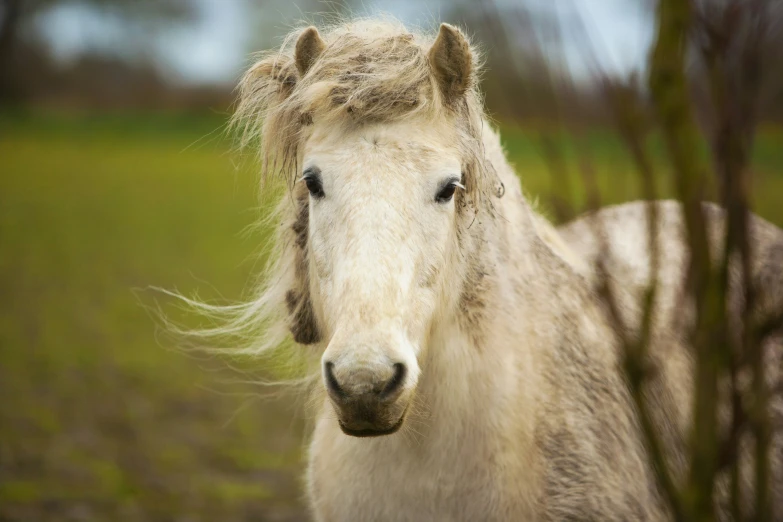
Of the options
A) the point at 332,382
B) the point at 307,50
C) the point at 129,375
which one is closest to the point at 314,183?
the point at 307,50

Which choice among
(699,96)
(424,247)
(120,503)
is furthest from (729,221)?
(120,503)

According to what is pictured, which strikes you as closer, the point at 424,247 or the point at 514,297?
the point at 424,247

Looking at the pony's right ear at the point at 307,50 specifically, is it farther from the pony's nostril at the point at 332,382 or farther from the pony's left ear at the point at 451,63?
the pony's nostril at the point at 332,382

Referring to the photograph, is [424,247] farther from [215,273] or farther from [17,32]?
[17,32]

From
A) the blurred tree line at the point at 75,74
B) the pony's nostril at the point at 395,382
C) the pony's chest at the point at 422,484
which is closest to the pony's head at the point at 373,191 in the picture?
the pony's nostril at the point at 395,382

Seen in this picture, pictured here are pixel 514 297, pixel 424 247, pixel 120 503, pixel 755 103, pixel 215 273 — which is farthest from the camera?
pixel 215 273

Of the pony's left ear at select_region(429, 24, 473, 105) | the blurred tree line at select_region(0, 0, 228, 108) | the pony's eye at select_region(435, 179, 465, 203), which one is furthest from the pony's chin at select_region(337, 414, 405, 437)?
the blurred tree line at select_region(0, 0, 228, 108)

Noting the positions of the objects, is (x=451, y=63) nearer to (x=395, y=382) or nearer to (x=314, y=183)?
(x=314, y=183)

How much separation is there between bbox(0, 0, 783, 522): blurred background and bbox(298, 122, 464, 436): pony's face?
0.42 m

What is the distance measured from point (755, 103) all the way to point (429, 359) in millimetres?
1644

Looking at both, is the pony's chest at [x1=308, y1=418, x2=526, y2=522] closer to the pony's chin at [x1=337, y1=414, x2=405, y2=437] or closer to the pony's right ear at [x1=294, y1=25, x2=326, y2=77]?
the pony's chin at [x1=337, y1=414, x2=405, y2=437]

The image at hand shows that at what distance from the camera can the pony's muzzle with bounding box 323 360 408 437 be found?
2.08 meters

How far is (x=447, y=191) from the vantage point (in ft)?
8.27

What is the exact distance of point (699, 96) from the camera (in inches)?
59.5
